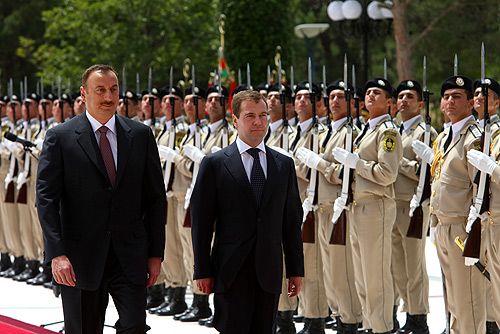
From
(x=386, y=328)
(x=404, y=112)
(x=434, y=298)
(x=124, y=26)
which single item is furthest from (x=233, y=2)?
(x=386, y=328)

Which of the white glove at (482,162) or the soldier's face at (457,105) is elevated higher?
the soldier's face at (457,105)

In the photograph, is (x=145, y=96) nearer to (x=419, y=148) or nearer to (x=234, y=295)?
(x=419, y=148)

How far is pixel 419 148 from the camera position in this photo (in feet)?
28.9

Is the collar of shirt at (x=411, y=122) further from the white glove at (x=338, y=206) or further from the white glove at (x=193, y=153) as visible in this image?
the white glove at (x=193, y=153)

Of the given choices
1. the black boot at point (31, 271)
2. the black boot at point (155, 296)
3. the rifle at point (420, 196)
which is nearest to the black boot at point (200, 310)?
the black boot at point (155, 296)

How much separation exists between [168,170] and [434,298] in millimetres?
2884

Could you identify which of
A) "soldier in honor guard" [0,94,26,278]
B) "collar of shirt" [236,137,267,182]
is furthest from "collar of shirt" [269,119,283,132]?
"soldier in honor guard" [0,94,26,278]

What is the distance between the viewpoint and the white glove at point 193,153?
10.1m

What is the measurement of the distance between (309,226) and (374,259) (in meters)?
0.71

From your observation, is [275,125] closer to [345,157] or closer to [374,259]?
[345,157]

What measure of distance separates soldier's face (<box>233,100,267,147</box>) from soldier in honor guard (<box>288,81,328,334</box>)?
2937mm

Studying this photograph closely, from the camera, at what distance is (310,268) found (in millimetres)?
9383

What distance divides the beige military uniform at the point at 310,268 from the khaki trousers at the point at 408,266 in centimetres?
61

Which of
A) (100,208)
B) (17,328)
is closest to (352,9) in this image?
(17,328)
